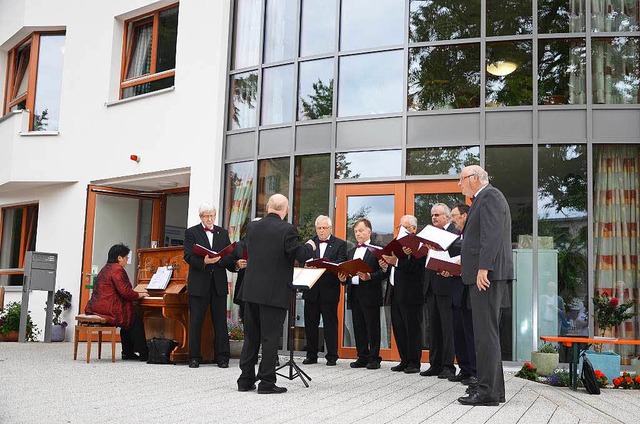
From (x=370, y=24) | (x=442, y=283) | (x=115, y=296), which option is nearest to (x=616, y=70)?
(x=370, y=24)

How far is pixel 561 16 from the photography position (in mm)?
10398

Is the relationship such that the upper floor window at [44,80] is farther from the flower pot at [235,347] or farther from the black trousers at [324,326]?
the black trousers at [324,326]

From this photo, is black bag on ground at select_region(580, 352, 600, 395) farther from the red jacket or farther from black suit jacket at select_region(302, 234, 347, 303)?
the red jacket

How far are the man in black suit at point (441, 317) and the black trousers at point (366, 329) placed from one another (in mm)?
981

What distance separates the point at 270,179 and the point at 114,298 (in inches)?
129

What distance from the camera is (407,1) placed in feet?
36.4

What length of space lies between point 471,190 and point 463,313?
141cm

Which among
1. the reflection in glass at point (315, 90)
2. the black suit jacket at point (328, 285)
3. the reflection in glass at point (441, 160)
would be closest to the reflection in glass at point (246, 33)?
the reflection in glass at point (315, 90)

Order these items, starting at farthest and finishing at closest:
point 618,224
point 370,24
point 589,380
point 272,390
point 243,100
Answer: point 243,100 → point 370,24 → point 618,224 → point 589,380 → point 272,390

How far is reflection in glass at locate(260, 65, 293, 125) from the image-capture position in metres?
12.0

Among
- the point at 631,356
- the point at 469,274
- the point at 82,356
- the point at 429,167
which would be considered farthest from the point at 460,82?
the point at 82,356

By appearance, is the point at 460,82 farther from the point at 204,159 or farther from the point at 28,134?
the point at 28,134

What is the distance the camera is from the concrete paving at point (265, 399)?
5484 millimetres

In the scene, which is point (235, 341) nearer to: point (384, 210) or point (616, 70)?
point (384, 210)
